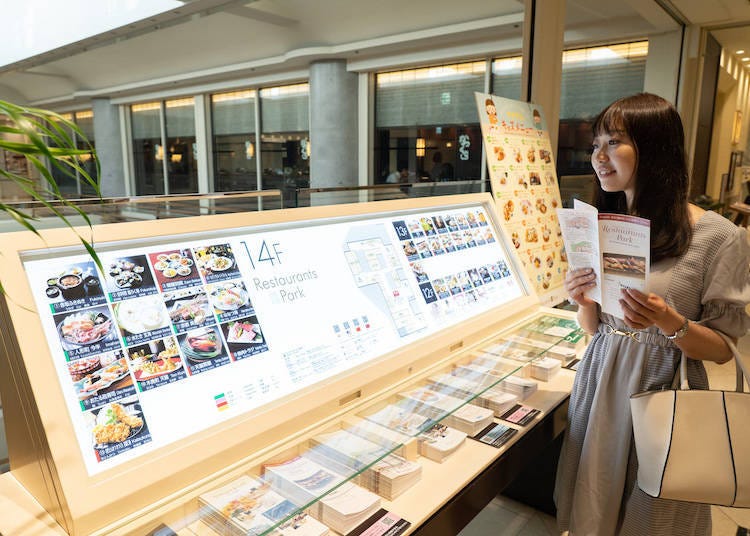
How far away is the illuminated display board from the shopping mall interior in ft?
6.41

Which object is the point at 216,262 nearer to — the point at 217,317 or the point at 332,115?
the point at 217,317

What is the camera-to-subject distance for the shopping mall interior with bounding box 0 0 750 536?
4.87 m

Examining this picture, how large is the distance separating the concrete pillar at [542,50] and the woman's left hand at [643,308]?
241 cm

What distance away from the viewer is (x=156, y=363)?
37.5 inches

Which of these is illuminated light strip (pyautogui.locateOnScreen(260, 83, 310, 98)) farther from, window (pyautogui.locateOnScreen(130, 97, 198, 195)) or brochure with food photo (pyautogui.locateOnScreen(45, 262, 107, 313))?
brochure with food photo (pyautogui.locateOnScreen(45, 262, 107, 313))

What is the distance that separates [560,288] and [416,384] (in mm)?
1962

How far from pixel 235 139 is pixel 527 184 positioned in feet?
28.5

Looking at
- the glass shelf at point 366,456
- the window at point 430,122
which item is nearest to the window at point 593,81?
the window at point 430,122

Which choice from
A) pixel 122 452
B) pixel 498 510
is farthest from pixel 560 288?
pixel 122 452

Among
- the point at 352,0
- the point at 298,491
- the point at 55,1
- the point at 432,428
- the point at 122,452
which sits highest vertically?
the point at 352,0

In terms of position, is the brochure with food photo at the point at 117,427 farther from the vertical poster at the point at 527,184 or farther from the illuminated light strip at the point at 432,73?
the illuminated light strip at the point at 432,73

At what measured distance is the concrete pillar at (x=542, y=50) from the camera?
126 inches

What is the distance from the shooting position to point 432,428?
1.31m

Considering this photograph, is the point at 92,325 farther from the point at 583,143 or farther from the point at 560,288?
the point at 583,143
